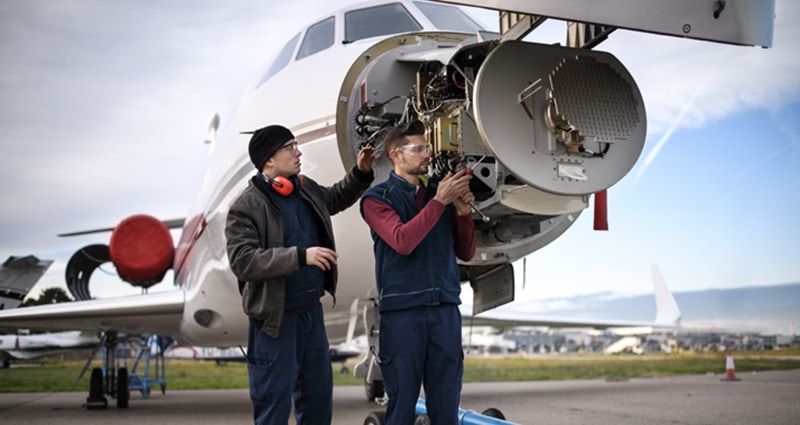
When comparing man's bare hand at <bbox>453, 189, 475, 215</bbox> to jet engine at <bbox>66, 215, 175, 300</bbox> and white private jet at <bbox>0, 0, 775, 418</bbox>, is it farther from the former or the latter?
jet engine at <bbox>66, 215, 175, 300</bbox>

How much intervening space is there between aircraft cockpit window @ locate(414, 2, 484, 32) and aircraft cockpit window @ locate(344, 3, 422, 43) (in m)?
0.16

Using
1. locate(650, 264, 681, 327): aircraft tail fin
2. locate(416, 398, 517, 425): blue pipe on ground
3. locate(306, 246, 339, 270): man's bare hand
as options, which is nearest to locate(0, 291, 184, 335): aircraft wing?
locate(416, 398, 517, 425): blue pipe on ground

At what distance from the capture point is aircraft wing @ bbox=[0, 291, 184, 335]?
9344mm

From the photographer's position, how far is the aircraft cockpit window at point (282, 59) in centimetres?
665

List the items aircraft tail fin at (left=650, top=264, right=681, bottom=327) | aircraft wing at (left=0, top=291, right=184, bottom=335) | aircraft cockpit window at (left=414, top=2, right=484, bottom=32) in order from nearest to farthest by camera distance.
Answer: aircraft cockpit window at (left=414, top=2, right=484, bottom=32), aircraft wing at (left=0, top=291, right=184, bottom=335), aircraft tail fin at (left=650, top=264, right=681, bottom=327)

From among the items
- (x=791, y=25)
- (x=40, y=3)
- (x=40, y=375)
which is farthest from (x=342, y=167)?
(x=40, y=375)

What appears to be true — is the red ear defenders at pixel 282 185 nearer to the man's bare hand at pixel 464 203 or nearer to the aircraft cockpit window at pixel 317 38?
the man's bare hand at pixel 464 203

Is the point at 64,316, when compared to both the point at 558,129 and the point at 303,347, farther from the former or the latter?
the point at 558,129

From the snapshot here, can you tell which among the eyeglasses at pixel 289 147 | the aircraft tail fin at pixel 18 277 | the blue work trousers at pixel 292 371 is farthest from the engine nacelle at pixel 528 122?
the aircraft tail fin at pixel 18 277

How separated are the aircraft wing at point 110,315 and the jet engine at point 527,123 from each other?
581 centimetres

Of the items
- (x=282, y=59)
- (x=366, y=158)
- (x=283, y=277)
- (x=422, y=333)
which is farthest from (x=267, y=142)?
(x=282, y=59)

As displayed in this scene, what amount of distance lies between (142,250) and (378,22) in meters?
7.30

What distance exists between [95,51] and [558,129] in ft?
25.1

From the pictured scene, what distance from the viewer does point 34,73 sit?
989 cm
